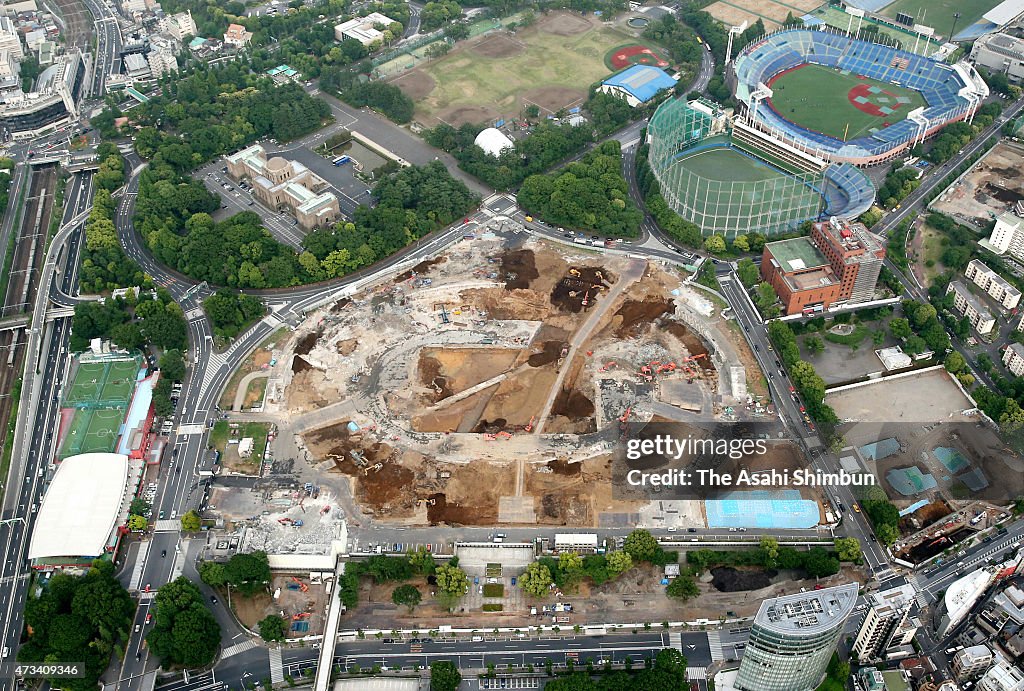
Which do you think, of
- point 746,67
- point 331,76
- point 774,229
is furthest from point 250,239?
point 746,67

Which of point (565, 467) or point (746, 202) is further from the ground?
point (746, 202)

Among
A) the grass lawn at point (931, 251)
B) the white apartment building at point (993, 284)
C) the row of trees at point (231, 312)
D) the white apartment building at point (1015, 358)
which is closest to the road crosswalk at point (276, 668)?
the row of trees at point (231, 312)

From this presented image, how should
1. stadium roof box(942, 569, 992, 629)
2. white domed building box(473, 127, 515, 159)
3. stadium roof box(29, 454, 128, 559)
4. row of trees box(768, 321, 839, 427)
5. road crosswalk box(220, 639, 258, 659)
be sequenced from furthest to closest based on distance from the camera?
white domed building box(473, 127, 515, 159) < row of trees box(768, 321, 839, 427) < stadium roof box(29, 454, 128, 559) < road crosswalk box(220, 639, 258, 659) < stadium roof box(942, 569, 992, 629)

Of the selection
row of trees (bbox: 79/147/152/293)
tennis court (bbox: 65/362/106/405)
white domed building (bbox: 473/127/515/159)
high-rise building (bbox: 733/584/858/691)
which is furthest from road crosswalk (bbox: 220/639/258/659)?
white domed building (bbox: 473/127/515/159)

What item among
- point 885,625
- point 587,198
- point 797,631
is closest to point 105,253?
point 587,198

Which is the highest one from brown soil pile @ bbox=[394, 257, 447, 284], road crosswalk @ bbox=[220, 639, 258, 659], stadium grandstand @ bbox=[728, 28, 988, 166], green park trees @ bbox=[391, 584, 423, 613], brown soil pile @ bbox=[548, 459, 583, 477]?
stadium grandstand @ bbox=[728, 28, 988, 166]

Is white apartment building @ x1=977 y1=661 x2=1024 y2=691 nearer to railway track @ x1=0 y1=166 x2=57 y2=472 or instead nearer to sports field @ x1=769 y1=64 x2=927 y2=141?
sports field @ x1=769 y1=64 x2=927 y2=141

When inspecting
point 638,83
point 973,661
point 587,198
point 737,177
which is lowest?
point 973,661

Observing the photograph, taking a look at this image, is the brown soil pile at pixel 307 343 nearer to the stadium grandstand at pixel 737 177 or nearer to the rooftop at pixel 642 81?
the stadium grandstand at pixel 737 177

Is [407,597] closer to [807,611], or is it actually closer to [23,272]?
[807,611]
